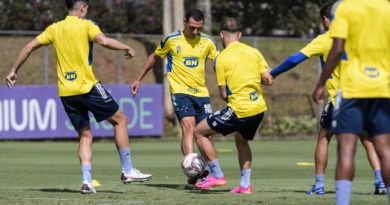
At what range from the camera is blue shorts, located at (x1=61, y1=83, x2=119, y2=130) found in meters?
8.80

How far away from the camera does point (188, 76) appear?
1005cm

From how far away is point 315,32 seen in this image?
92.8ft

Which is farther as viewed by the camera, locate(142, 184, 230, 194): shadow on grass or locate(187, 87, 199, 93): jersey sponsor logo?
locate(187, 87, 199, 93): jersey sponsor logo

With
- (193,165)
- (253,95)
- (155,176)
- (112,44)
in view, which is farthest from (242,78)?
(155,176)

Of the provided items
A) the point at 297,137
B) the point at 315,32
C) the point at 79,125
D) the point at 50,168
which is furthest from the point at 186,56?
the point at 315,32

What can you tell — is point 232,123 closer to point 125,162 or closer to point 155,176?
point 125,162

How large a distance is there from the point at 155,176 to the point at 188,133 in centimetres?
164

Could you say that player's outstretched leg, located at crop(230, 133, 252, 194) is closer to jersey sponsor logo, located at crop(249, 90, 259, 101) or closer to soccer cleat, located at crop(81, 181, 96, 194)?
jersey sponsor logo, located at crop(249, 90, 259, 101)

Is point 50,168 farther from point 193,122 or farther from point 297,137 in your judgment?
point 297,137

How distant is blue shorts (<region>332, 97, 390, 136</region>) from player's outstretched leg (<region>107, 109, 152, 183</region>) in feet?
10.7

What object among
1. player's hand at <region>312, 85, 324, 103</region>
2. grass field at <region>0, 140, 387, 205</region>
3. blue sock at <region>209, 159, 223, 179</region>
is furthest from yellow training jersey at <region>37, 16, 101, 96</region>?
player's hand at <region>312, 85, 324, 103</region>

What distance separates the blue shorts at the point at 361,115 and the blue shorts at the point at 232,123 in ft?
7.75

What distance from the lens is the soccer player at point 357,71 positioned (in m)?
6.12

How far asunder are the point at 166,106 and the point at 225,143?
11.3 ft
